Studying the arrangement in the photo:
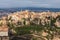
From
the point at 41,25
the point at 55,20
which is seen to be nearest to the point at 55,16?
the point at 55,20

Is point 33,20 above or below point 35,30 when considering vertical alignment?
above

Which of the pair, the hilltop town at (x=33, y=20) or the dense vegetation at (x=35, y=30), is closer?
the dense vegetation at (x=35, y=30)

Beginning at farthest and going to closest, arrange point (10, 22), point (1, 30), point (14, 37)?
1. point (10, 22)
2. point (14, 37)
3. point (1, 30)

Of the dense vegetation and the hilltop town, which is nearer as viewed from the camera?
the dense vegetation

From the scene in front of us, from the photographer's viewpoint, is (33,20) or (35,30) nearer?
(35,30)

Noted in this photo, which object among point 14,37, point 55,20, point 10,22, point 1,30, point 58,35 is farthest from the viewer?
point 55,20

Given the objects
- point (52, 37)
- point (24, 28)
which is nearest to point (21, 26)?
point (24, 28)

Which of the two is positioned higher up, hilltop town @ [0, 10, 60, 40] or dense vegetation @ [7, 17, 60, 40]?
hilltop town @ [0, 10, 60, 40]

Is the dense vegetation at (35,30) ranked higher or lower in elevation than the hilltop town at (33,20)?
lower

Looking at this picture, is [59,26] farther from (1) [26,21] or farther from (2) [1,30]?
(2) [1,30]

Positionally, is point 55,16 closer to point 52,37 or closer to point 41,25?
point 41,25

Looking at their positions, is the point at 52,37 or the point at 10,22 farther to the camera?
the point at 10,22
